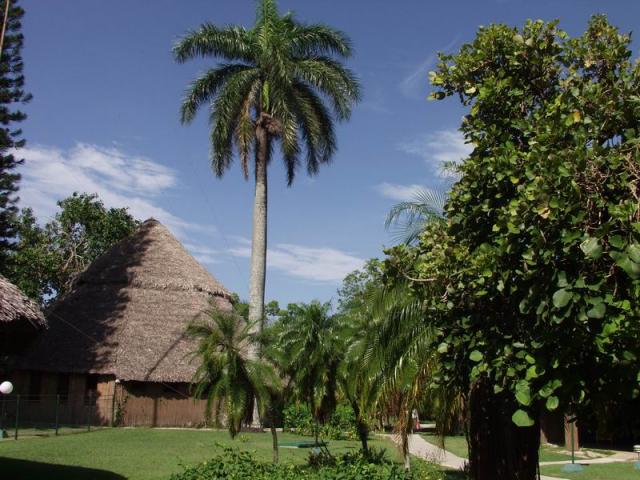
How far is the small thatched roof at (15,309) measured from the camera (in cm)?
1091

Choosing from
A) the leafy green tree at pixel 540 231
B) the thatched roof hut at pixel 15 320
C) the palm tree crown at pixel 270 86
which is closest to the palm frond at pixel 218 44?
the palm tree crown at pixel 270 86

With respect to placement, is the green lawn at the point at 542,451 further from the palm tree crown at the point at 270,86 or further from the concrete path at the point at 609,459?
the palm tree crown at the point at 270,86

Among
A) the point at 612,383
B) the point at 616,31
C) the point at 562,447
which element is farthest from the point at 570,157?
the point at 562,447

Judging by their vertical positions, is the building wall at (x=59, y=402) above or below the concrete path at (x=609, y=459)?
above

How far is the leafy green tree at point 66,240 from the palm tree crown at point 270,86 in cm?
1845

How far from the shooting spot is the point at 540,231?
4.14 metres

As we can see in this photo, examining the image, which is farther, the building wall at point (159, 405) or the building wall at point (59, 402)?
the building wall at point (159, 405)

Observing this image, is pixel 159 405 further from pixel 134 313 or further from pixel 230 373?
pixel 230 373

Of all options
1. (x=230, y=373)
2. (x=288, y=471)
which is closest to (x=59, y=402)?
(x=230, y=373)

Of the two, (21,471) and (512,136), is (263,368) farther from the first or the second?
(512,136)

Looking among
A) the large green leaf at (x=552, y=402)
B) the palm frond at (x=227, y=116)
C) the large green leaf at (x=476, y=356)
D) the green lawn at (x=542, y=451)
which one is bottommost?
the green lawn at (x=542, y=451)

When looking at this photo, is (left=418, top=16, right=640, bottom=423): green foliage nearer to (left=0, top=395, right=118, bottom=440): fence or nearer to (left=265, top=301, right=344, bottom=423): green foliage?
(left=265, top=301, right=344, bottom=423): green foliage

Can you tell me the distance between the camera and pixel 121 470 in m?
14.4

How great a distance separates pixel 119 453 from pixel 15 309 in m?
7.66
